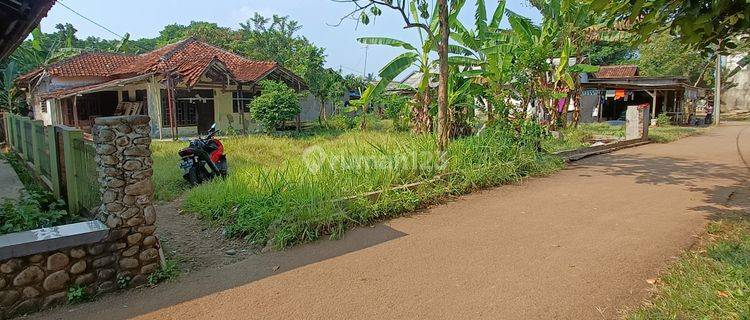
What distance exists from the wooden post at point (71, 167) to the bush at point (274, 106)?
1243cm

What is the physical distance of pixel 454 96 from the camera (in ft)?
31.2

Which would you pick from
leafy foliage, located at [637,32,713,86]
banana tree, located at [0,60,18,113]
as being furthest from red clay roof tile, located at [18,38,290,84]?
leafy foliage, located at [637,32,713,86]

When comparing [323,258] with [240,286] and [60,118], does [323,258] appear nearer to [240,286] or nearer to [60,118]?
[240,286]

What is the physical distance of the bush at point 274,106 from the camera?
1752cm

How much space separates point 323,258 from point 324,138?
13050 millimetres

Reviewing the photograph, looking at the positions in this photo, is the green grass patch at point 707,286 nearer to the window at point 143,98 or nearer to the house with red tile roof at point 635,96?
the window at point 143,98

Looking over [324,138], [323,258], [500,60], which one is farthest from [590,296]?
[324,138]

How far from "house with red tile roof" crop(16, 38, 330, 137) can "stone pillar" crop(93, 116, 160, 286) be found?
13819 millimetres

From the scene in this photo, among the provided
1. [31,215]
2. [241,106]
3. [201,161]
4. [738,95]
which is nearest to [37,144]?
[201,161]

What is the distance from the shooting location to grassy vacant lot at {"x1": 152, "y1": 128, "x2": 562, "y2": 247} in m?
5.44

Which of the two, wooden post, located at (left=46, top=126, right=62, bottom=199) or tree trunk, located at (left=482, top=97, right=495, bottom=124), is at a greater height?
tree trunk, located at (left=482, top=97, right=495, bottom=124)

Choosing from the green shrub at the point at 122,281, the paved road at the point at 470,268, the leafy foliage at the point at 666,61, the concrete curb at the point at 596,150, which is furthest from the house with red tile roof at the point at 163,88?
the leafy foliage at the point at 666,61

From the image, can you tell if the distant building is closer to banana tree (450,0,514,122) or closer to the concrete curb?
the concrete curb

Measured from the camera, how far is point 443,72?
8.16 meters
